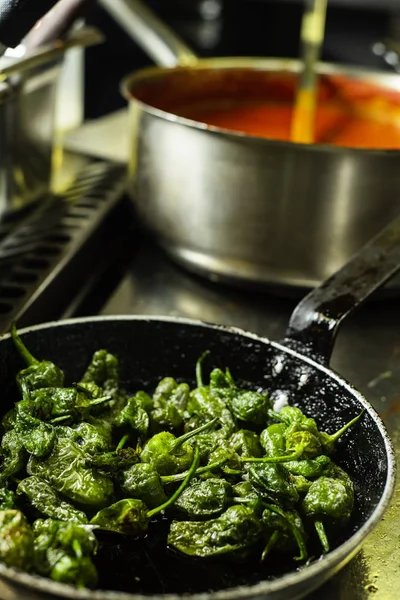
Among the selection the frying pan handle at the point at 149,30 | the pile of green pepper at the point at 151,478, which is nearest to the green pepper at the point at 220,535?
the pile of green pepper at the point at 151,478

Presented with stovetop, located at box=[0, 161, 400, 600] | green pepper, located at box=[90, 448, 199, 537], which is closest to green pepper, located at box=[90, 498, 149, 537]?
green pepper, located at box=[90, 448, 199, 537]

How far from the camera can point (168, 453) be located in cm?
74

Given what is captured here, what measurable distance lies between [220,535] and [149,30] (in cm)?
117

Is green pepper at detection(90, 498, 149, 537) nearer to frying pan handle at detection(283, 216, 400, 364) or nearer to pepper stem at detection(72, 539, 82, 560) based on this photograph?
pepper stem at detection(72, 539, 82, 560)

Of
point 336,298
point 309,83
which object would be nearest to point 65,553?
point 336,298

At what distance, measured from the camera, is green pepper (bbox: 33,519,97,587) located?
588 mm

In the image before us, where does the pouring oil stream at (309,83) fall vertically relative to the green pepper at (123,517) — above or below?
above

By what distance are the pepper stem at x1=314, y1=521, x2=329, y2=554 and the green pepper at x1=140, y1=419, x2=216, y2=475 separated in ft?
0.46

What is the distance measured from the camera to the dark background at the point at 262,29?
2.79 m

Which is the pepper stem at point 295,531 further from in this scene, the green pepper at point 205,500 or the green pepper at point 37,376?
the green pepper at point 37,376

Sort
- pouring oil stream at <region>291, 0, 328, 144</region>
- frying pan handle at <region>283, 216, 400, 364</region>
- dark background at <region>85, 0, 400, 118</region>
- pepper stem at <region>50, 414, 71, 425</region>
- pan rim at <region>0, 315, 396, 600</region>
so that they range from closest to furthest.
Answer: pan rim at <region>0, 315, 396, 600</region> → pepper stem at <region>50, 414, 71, 425</region> → frying pan handle at <region>283, 216, 400, 364</region> → pouring oil stream at <region>291, 0, 328, 144</region> → dark background at <region>85, 0, 400, 118</region>

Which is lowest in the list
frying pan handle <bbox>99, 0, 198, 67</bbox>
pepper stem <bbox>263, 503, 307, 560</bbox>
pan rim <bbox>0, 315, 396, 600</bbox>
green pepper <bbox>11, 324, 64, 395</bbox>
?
pepper stem <bbox>263, 503, 307, 560</bbox>

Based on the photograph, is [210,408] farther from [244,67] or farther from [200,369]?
[244,67]

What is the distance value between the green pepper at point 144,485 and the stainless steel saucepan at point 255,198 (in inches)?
19.8
